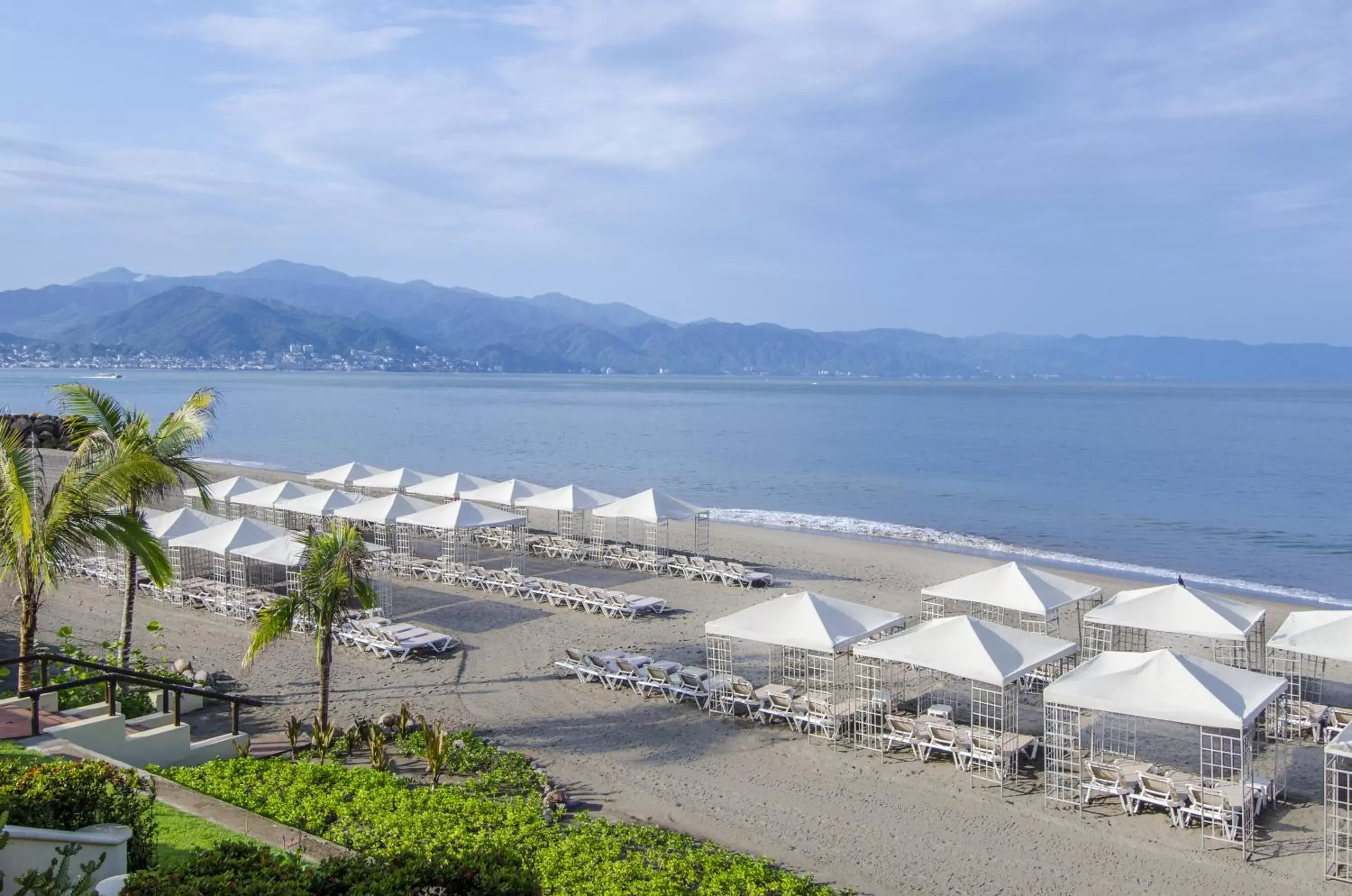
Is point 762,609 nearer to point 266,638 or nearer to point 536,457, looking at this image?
point 266,638

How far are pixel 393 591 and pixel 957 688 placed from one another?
1060cm

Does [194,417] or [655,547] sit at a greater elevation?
[194,417]

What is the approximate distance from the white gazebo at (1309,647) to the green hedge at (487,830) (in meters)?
7.13

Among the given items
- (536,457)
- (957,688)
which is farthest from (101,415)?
(536,457)

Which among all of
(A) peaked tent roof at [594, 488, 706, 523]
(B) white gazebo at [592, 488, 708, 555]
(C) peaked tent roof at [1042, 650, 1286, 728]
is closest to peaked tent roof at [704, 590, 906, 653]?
(C) peaked tent roof at [1042, 650, 1286, 728]

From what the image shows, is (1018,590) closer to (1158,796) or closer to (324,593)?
(1158,796)

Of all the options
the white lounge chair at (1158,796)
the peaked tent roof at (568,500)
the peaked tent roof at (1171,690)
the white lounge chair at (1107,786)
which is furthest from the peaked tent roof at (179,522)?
the white lounge chair at (1158,796)

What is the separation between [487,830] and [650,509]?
13601mm

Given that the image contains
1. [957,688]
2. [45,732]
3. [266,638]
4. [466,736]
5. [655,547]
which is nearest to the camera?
[45,732]

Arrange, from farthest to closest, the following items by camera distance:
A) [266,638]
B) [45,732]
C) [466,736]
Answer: [466,736] → [266,638] → [45,732]

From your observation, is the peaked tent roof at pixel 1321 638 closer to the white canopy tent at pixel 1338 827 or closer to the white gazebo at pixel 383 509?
the white canopy tent at pixel 1338 827

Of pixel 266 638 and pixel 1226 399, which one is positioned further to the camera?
pixel 1226 399

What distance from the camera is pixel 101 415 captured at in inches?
459

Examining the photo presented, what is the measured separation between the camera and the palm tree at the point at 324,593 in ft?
33.2
